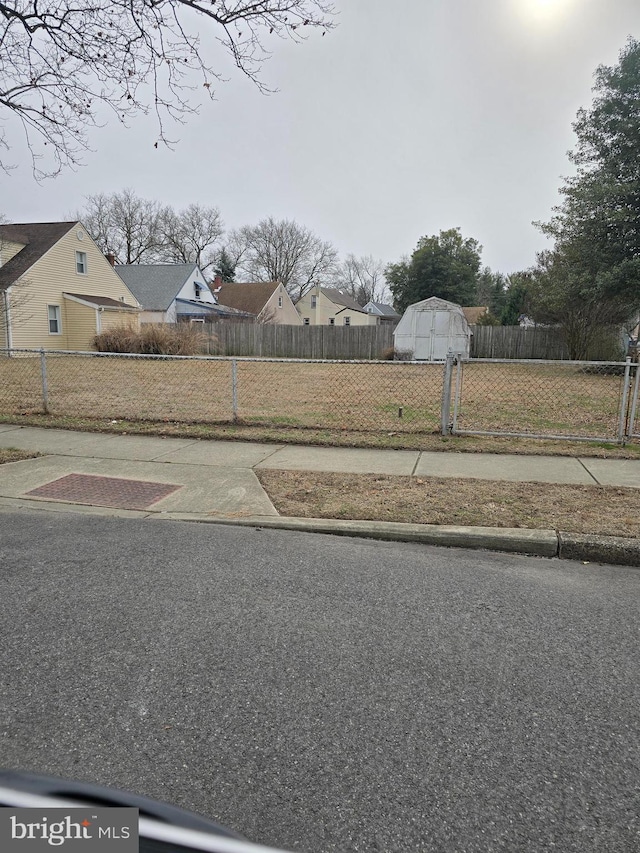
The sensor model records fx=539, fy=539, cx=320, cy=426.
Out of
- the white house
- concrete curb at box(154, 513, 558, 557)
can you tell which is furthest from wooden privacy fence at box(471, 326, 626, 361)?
concrete curb at box(154, 513, 558, 557)

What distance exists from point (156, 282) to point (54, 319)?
13439mm

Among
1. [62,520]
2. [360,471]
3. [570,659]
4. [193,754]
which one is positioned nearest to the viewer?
[193,754]

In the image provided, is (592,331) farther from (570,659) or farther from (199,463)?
(570,659)

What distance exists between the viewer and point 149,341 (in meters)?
22.8

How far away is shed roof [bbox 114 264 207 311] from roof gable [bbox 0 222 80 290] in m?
9.55

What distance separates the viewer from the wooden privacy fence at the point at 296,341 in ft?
104

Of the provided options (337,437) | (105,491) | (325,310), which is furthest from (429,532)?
(325,310)

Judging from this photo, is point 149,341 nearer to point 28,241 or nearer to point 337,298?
point 28,241

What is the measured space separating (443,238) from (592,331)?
99.2ft

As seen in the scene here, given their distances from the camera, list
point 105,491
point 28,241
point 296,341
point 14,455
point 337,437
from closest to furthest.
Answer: point 105,491 → point 14,455 → point 337,437 → point 28,241 → point 296,341

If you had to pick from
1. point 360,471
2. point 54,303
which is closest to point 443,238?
point 54,303

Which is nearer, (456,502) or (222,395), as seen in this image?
(456,502)

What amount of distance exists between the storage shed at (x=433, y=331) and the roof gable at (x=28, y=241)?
1802 cm

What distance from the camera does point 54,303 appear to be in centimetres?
2659
